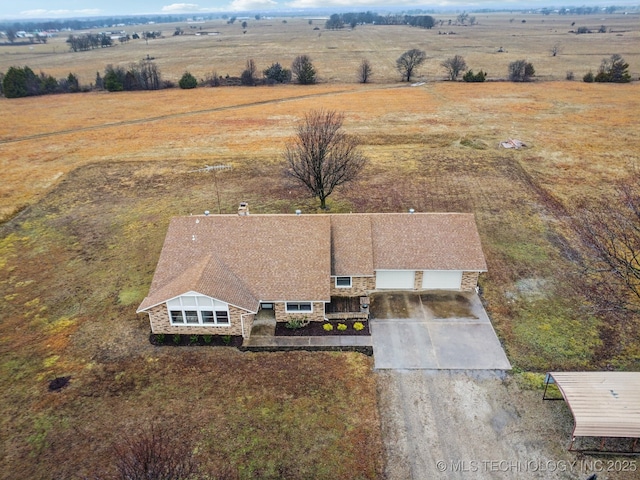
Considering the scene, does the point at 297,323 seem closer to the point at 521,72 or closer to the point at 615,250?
the point at 615,250

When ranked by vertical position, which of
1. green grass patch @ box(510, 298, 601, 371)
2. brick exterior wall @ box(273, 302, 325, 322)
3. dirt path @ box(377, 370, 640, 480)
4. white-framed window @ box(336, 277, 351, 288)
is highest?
white-framed window @ box(336, 277, 351, 288)

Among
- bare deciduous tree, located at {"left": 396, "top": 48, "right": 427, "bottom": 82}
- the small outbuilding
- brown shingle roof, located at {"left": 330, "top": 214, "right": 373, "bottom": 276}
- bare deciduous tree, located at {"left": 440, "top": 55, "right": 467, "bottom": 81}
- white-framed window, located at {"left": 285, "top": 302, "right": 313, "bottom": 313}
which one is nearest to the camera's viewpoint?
the small outbuilding

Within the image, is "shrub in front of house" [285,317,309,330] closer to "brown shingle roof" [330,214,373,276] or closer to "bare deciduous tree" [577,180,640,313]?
"brown shingle roof" [330,214,373,276]

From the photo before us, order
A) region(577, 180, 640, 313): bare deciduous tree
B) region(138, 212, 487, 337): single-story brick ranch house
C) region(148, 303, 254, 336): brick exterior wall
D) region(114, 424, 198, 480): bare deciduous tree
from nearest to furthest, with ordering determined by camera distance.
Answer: region(114, 424, 198, 480): bare deciduous tree < region(577, 180, 640, 313): bare deciduous tree < region(148, 303, 254, 336): brick exterior wall < region(138, 212, 487, 337): single-story brick ranch house

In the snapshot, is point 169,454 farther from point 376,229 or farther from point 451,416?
point 376,229

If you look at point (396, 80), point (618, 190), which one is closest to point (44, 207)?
point (618, 190)

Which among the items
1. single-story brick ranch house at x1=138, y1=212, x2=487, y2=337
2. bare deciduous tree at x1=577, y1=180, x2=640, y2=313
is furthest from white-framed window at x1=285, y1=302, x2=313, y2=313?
bare deciduous tree at x1=577, y1=180, x2=640, y2=313

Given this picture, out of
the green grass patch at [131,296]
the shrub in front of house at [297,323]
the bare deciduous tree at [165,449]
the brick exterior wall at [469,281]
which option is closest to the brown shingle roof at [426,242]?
the brick exterior wall at [469,281]
